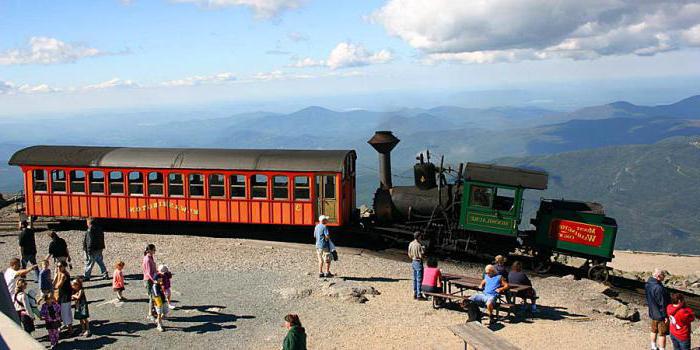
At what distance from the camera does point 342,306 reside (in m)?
14.4

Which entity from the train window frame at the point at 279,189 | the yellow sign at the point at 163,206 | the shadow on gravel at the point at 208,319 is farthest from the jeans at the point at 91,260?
the train window frame at the point at 279,189

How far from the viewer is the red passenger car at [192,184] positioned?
68.5 feet

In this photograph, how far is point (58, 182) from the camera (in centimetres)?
2308

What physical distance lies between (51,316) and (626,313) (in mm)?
13452

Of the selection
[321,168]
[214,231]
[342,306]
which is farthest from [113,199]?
[342,306]

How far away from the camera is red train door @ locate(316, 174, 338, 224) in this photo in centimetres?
2072

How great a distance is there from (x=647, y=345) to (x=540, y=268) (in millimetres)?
7002

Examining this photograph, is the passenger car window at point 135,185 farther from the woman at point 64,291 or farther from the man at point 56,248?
the woman at point 64,291

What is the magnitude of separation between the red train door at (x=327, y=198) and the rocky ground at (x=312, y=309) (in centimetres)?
149

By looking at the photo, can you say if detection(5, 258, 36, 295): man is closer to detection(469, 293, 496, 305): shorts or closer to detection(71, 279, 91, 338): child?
detection(71, 279, 91, 338): child

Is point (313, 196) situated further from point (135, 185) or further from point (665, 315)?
point (665, 315)

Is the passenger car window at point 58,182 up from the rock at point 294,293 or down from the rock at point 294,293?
up

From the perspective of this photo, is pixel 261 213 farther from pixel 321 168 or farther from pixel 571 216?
pixel 571 216

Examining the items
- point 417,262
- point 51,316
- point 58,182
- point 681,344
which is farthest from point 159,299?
point 58,182
